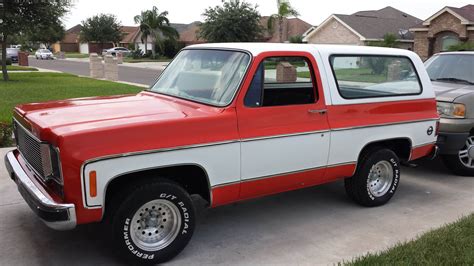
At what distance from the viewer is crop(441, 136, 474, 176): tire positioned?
6.80 meters

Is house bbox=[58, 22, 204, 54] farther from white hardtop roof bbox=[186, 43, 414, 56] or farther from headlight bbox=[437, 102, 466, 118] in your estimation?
white hardtop roof bbox=[186, 43, 414, 56]

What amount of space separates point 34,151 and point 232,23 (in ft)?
143

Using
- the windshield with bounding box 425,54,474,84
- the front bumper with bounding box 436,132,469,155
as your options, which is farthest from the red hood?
the windshield with bounding box 425,54,474,84

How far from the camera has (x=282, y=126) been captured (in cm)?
443

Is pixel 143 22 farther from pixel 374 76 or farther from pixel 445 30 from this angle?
pixel 374 76

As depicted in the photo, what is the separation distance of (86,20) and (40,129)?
80933 mm

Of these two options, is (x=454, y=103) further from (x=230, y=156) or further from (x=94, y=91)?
(x=94, y=91)

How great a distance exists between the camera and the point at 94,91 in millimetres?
15492

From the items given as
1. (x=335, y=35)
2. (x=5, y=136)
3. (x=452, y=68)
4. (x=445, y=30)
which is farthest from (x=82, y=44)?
(x=452, y=68)

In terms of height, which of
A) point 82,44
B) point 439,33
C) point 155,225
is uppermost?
point 439,33

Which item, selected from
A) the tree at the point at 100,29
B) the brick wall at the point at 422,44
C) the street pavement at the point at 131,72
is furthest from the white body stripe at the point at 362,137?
the tree at the point at 100,29

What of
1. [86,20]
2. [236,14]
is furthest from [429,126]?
[86,20]

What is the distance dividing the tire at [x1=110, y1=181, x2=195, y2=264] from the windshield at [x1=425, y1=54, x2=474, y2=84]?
18.4 ft

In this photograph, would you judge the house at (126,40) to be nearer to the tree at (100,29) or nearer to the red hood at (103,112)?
the tree at (100,29)
